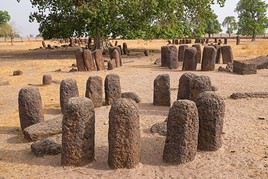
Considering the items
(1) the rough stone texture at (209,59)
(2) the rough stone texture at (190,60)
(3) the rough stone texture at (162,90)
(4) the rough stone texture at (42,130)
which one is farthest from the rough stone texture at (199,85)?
(1) the rough stone texture at (209,59)

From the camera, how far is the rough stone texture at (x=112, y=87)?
34.3 ft

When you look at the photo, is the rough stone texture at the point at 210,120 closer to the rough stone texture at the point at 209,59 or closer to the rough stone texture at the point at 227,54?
the rough stone texture at the point at 209,59

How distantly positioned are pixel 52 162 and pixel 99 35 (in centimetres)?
2022

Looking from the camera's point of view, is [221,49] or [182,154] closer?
[182,154]

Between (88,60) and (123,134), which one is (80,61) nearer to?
(88,60)

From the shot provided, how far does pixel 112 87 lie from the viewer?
1051 cm

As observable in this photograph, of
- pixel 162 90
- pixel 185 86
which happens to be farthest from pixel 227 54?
pixel 185 86

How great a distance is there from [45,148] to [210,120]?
9.40 ft

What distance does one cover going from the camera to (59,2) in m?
25.9

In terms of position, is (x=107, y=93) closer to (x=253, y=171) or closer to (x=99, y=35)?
(x=253, y=171)

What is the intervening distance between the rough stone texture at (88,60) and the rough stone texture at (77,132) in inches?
458

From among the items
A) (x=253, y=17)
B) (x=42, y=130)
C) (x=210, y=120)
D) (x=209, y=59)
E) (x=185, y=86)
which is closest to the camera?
(x=210, y=120)

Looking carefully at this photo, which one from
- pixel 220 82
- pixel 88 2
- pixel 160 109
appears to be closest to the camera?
pixel 160 109

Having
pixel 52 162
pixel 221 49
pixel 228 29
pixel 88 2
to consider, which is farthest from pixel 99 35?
pixel 228 29
